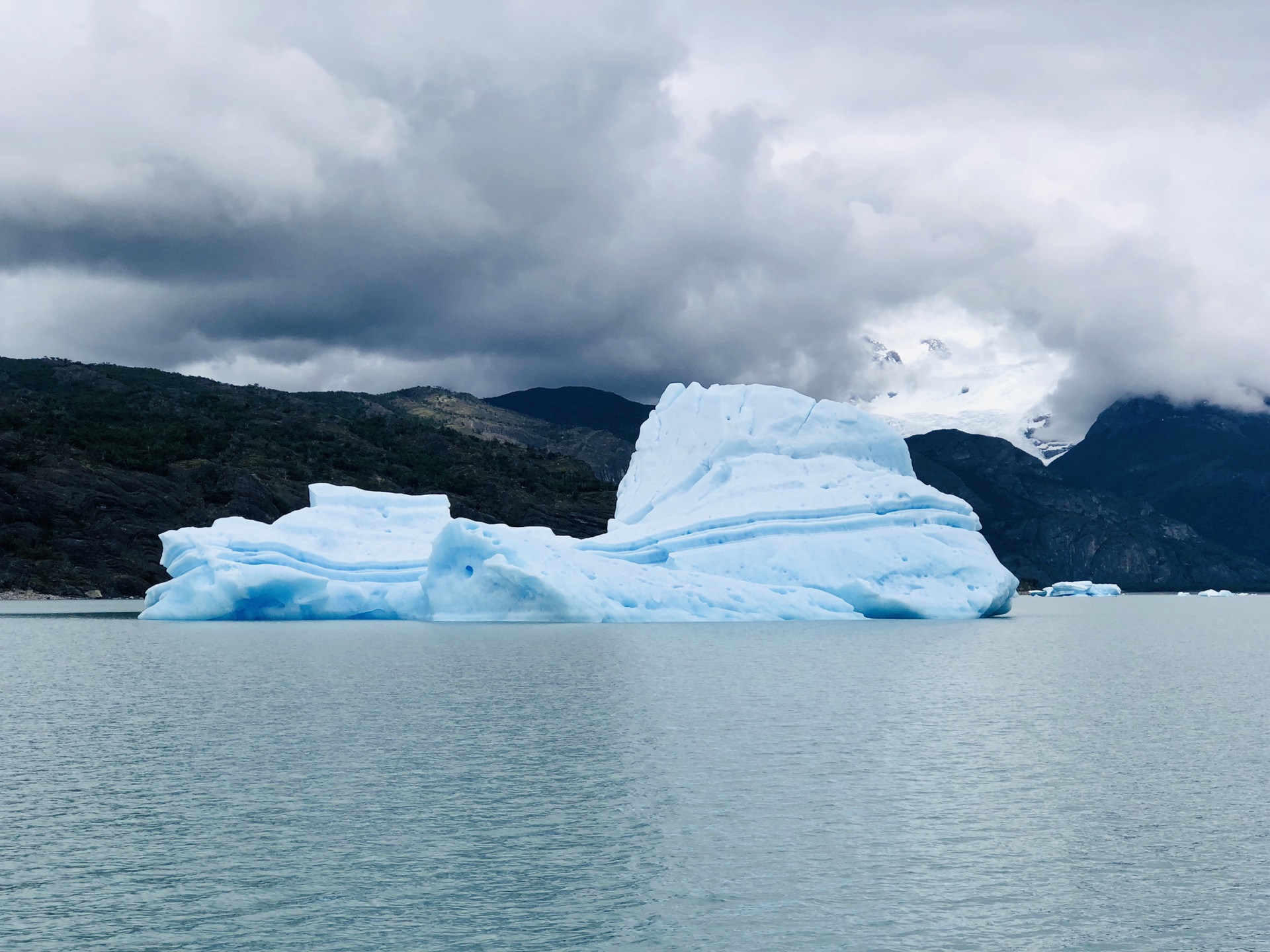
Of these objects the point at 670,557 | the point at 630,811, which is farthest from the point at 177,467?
the point at 630,811

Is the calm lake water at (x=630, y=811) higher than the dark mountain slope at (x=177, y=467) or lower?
lower

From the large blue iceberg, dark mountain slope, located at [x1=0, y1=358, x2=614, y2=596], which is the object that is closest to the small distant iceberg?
dark mountain slope, located at [x1=0, y1=358, x2=614, y2=596]

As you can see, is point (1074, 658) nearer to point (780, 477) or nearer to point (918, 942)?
point (780, 477)

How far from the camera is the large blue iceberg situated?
1569 inches

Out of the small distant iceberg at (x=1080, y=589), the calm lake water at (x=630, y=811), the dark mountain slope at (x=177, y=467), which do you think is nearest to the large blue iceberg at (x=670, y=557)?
the calm lake water at (x=630, y=811)

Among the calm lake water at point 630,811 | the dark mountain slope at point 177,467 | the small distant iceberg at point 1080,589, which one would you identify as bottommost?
the calm lake water at point 630,811

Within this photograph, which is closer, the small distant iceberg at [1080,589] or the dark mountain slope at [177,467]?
the dark mountain slope at [177,467]

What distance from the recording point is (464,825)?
1164 cm

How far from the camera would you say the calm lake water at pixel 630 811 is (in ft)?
29.0

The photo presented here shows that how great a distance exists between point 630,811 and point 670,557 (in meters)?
30.0

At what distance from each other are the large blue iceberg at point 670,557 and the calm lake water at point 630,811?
14.2 m

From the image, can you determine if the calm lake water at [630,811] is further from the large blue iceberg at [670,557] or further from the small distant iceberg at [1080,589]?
the small distant iceberg at [1080,589]

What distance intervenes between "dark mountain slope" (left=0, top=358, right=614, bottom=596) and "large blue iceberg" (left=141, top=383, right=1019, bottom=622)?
121ft

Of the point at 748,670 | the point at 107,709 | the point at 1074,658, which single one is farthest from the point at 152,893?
the point at 1074,658
